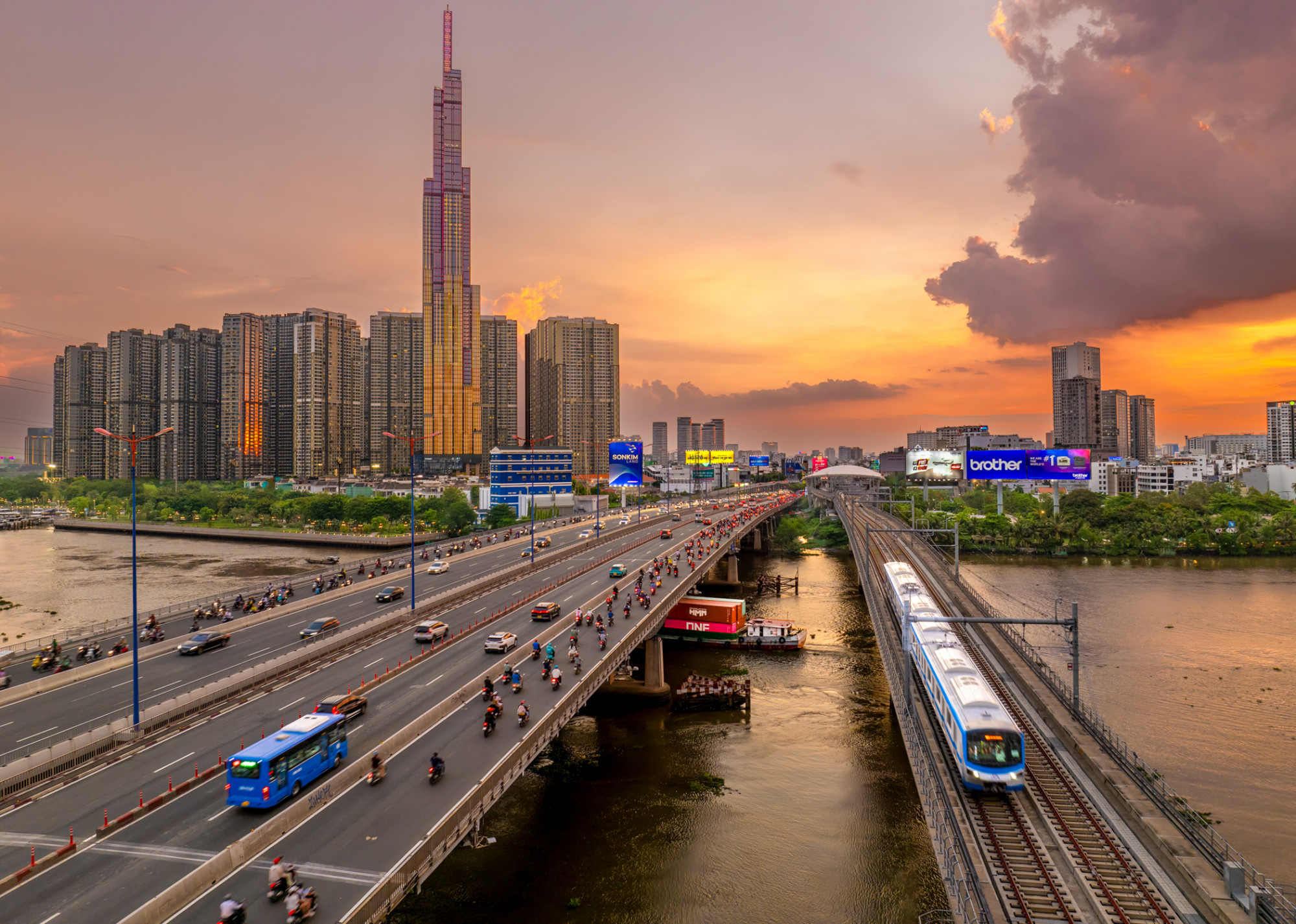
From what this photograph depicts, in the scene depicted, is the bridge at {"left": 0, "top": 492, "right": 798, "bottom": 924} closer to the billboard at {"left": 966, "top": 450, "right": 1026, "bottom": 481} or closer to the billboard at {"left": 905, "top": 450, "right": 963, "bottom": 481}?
the billboard at {"left": 966, "top": 450, "right": 1026, "bottom": 481}

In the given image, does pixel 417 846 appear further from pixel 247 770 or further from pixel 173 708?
pixel 173 708

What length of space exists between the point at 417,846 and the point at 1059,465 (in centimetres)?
10928

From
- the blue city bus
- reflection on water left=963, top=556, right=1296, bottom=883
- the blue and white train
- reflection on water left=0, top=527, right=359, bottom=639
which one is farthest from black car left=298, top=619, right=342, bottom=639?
reflection on water left=963, top=556, right=1296, bottom=883

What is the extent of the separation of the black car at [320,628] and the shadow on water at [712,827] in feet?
52.9

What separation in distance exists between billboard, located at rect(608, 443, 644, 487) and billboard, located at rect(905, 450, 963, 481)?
48513 mm

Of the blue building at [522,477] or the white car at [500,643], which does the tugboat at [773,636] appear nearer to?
the white car at [500,643]

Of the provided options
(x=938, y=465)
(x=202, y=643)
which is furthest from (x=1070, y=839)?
(x=938, y=465)

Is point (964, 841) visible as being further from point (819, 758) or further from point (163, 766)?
point (163, 766)

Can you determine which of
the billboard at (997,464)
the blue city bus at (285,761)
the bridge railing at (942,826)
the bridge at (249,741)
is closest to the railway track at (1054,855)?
the bridge railing at (942,826)

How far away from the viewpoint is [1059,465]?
104125 millimetres

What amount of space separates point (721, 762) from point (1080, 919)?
21.8m

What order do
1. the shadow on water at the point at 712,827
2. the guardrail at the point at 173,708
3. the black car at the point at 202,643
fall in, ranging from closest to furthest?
the guardrail at the point at 173,708
the shadow on water at the point at 712,827
the black car at the point at 202,643

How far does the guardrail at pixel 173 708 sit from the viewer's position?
78.7 feet

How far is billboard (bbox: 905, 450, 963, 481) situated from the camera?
400 feet
